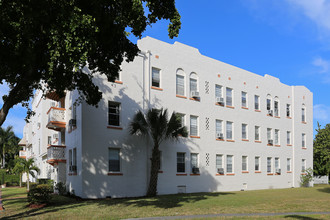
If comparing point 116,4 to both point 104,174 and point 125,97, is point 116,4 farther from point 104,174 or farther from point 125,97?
point 104,174

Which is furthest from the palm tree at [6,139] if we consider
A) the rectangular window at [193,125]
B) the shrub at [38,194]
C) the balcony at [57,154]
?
the shrub at [38,194]

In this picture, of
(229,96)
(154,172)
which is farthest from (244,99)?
(154,172)

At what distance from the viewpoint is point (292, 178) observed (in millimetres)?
37875

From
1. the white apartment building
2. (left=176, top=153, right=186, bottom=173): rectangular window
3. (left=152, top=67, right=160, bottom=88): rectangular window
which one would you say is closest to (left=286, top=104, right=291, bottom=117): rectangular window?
the white apartment building

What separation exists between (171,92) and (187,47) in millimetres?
4731

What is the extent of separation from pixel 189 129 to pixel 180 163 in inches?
120

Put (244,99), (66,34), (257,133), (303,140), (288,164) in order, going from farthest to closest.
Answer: (303,140) < (288,164) < (257,133) < (244,99) < (66,34)

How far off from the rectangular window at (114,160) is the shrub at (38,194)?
5.90 meters

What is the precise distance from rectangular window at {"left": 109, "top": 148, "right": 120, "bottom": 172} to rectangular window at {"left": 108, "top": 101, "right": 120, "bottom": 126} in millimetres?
1961

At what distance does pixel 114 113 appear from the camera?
2350 centimetres

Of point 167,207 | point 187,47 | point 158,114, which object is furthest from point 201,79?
point 167,207

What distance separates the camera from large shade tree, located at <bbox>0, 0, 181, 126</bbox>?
1140cm

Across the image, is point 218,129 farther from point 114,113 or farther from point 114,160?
point 114,160

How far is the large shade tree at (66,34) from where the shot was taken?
11398mm
